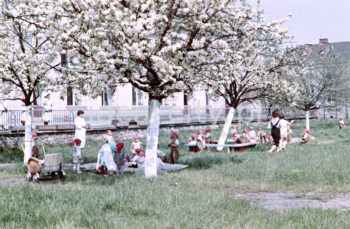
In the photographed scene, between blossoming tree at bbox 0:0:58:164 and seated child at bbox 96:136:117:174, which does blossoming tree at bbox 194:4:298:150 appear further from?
blossoming tree at bbox 0:0:58:164

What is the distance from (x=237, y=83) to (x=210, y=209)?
14.4 metres

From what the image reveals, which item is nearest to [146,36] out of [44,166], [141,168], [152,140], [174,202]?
[152,140]

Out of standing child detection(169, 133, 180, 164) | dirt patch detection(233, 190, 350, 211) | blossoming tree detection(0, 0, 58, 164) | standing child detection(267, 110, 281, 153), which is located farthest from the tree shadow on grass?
blossoming tree detection(0, 0, 58, 164)

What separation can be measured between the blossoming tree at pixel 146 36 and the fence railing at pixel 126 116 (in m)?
14.2

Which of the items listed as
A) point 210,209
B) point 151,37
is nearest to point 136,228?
point 210,209

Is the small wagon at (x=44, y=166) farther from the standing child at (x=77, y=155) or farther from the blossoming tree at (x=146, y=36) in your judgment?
the blossoming tree at (x=146, y=36)

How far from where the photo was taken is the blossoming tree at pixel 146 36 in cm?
1102

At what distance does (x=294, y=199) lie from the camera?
1000cm

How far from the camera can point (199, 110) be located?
131 feet

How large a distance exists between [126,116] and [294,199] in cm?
2629

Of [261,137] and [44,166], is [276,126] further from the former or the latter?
[44,166]

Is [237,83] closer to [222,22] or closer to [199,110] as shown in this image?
[222,22]

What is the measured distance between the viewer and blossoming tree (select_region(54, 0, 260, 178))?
1102 centimetres

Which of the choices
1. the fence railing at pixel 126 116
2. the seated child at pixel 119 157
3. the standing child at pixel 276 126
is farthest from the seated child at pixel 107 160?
the fence railing at pixel 126 116
